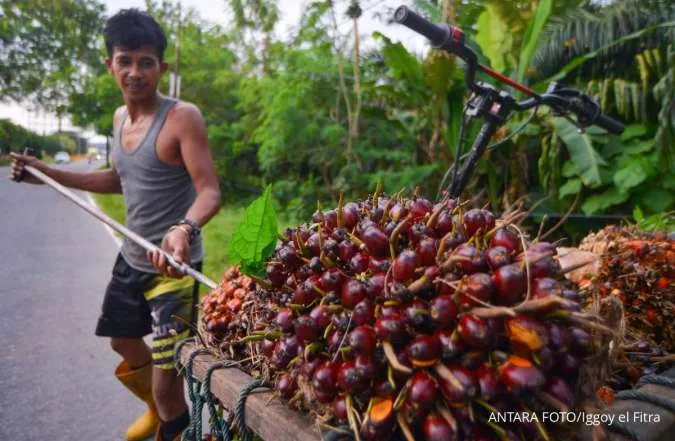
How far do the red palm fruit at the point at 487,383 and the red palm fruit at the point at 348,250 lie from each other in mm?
325

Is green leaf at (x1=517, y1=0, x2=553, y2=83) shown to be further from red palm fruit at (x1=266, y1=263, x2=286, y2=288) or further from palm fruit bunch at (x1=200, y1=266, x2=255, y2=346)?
red palm fruit at (x1=266, y1=263, x2=286, y2=288)

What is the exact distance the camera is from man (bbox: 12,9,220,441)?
2.24 metres

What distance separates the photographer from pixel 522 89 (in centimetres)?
212

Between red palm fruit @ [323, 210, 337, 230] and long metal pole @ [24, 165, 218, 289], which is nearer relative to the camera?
red palm fruit @ [323, 210, 337, 230]

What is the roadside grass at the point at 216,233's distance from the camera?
20.7ft

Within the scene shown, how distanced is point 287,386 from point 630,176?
18.5ft

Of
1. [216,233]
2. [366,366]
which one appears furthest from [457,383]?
[216,233]

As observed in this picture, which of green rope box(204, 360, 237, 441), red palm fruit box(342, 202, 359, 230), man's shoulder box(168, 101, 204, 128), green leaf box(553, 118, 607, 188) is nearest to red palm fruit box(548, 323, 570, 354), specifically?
red palm fruit box(342, 202, 359, 230)

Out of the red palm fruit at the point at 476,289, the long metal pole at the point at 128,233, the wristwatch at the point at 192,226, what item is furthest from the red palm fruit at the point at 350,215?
the wristwatch at the point at 192,226

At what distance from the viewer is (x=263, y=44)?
45.5 feet

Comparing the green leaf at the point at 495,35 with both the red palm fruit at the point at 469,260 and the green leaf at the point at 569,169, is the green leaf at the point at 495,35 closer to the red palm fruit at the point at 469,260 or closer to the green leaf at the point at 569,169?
the green leaf at the point at 569,169

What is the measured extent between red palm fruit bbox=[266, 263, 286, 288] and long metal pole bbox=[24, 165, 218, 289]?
485mm

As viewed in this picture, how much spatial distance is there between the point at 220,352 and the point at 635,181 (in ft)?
17.9

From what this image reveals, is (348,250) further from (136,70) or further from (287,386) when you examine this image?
(136,70)
